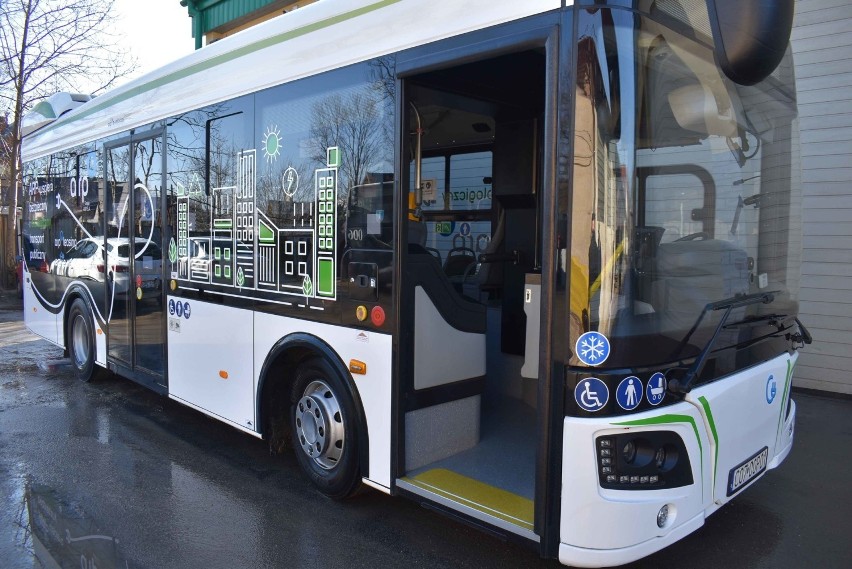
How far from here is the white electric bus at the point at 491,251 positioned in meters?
2.71

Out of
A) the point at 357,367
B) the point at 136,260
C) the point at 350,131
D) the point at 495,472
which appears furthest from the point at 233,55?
the point at 495,472

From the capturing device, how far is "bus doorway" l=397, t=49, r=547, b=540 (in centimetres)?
354

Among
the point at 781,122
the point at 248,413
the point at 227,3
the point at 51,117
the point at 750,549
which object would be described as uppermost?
the point at 227,3

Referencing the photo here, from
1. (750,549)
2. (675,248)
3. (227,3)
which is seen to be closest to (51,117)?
(227,3)

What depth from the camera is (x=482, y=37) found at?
304 cm

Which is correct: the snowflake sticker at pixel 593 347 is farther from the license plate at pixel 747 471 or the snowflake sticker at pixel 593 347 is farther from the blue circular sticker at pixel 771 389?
the blue circular sticker at pixel 771 389

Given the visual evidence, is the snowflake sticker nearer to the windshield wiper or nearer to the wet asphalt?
the windshield wiper

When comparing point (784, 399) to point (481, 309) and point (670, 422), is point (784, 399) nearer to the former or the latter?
point (670, 422)

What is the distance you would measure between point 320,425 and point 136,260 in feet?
9.71

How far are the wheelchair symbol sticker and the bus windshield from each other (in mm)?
101

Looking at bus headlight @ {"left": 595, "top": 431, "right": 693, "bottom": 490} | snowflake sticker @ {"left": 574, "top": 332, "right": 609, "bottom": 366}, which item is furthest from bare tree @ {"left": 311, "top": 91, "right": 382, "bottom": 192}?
bus headlight @ {"left": 595, "top": 431, "right": 693, "bottom": 490}

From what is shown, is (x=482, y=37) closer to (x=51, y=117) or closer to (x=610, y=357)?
(x=610, y=357)

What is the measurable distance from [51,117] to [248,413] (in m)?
5.90

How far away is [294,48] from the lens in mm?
4195
